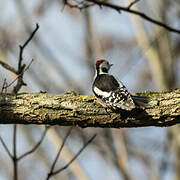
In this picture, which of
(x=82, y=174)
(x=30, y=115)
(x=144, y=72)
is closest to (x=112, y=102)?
(x=30, y=115)

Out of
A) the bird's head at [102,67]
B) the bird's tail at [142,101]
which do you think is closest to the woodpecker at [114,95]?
the bird's tail at [142,101]

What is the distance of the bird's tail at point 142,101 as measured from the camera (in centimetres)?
317

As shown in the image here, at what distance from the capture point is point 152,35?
6945 mm

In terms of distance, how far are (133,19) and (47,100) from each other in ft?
12.4

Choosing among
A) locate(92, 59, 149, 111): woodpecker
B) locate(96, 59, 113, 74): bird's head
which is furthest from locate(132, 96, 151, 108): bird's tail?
locate(96, 59, 113, 74): bird's head

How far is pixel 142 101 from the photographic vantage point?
3219 millimetres

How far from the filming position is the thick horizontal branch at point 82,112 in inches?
123

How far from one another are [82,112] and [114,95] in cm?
38

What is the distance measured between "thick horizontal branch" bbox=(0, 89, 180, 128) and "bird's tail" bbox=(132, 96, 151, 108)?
0.04m

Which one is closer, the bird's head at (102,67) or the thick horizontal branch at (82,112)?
the thick horizontal branch at (82,112)

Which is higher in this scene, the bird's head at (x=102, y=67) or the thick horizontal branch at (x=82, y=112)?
the bird's head at (x=102, y=67)

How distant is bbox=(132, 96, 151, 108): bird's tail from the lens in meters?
3.17

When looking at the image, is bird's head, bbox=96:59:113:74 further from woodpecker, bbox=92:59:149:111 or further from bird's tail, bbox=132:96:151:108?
bird's tail, bbox=132:96:151:108

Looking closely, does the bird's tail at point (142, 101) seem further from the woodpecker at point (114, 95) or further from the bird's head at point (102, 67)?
the bird's head at point (102, 67)
